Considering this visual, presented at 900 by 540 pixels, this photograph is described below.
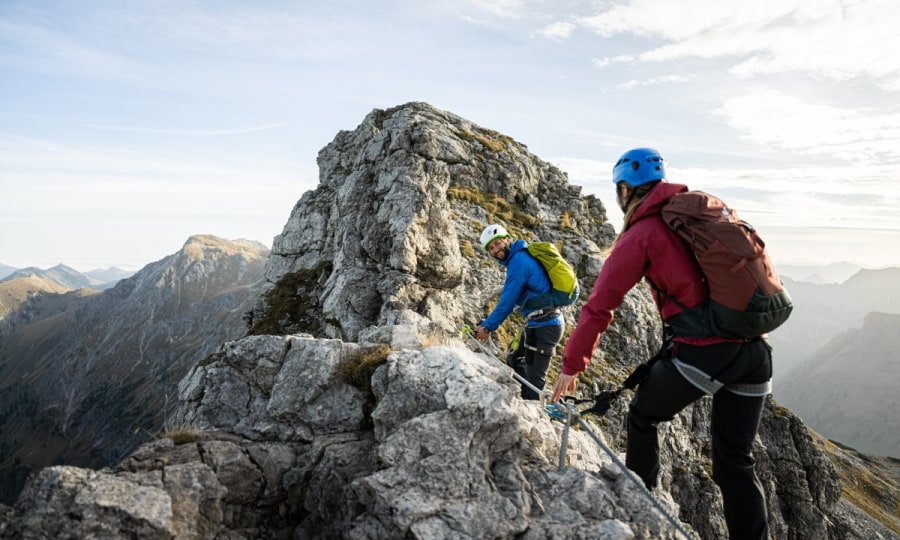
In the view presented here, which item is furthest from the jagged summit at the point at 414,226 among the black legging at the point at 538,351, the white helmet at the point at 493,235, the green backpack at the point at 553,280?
the green backpack at the point at 553,280

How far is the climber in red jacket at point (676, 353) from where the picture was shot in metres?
5.78

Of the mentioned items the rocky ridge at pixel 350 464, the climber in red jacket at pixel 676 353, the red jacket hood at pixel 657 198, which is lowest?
the rocky ridge at pixel 350 464

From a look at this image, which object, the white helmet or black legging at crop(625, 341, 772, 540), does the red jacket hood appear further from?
the white helmet

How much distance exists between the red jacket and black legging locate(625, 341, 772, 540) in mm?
324

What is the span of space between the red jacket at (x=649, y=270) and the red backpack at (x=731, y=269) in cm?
17

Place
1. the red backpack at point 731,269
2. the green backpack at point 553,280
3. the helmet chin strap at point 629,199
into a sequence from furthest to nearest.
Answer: the green backpack at point 553,280
the helmet chin strap at point 629,199
the red backpack at point 731,269

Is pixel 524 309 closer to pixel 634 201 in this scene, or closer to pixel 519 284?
pixel 519 284

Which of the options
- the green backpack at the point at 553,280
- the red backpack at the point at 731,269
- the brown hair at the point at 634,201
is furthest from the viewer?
the green backpack at the point at 553,280

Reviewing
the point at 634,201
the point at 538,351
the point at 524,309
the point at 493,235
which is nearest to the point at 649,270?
the point at 634,201

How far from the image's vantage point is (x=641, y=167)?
6617 mm

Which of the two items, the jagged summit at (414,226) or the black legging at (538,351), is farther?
the jagged summit at (414,226)

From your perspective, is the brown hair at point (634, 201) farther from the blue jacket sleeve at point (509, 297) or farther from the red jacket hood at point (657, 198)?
the blue jacket sleeve at point (509, 297)

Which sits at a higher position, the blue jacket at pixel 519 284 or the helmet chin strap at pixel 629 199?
the helmet chin strap at pixel 629 199

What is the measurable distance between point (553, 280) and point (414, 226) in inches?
505
